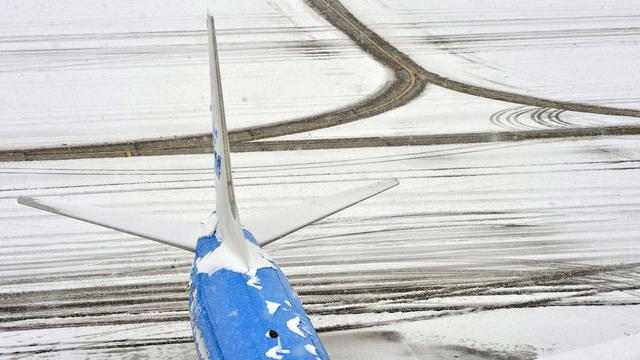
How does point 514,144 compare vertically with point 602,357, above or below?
above

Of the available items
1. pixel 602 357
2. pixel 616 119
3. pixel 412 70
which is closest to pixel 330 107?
pixel 412 70

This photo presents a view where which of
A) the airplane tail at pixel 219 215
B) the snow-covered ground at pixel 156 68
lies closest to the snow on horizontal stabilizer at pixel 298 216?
the airplane tail at pixel 219 215

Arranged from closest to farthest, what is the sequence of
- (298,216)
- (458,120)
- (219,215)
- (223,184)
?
(223,184) < (219,215) < (298,216) < (458,120)

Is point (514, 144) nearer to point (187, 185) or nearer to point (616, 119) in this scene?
point (616, 119)

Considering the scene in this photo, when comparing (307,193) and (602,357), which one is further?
(307,193)

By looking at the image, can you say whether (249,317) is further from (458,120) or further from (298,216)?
(458,120)

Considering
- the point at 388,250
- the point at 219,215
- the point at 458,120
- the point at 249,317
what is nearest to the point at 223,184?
the point at 219,215

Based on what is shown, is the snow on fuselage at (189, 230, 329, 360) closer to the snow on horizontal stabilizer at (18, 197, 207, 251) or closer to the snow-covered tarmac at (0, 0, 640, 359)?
the snow on horizontal stabilizer at (18, 197, 207, 251)
